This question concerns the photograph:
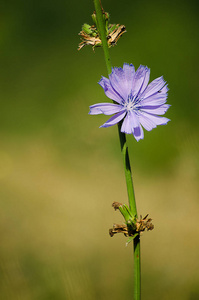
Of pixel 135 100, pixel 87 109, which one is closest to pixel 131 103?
pixel 135 100

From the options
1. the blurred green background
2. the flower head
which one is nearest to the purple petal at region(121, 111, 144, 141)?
the flower head

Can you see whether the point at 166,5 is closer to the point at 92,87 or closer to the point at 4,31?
the point at 92,87

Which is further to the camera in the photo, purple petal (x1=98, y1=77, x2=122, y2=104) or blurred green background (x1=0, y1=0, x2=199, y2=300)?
blurred green background (x1=0, y1=0, x2=199, y2=300)

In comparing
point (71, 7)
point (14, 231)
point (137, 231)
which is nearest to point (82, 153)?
point (14, 231)

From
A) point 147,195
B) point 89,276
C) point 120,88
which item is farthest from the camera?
point 147,195

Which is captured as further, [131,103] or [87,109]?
[87,109]

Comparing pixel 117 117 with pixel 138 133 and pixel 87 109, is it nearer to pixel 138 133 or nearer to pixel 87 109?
pixel 138 133

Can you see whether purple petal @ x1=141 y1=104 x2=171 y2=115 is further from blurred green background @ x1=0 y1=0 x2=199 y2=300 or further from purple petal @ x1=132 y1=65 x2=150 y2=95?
blurred green background @ x1=0 y1=0 x2=199 y2=300

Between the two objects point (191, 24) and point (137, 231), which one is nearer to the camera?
point (137, 231)
